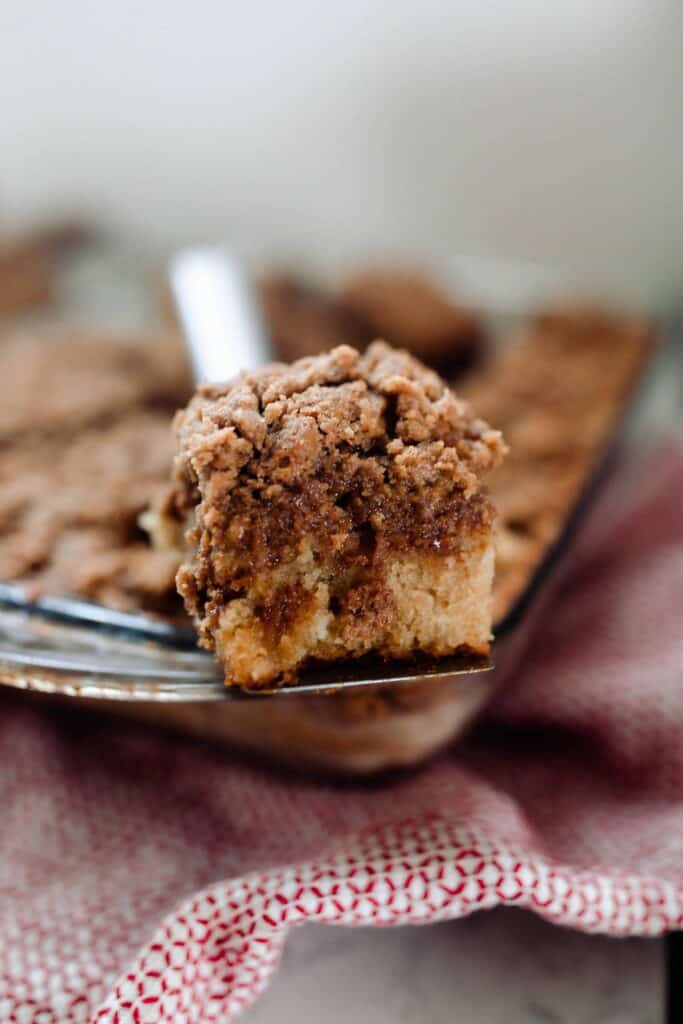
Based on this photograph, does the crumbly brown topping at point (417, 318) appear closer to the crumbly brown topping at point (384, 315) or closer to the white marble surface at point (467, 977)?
the crumbly brown topping at point (384, 315)

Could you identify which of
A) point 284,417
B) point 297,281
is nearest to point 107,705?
point 284,417

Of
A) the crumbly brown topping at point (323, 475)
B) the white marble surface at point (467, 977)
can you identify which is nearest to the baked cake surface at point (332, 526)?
the crumbly brown topping at point (323, 475)

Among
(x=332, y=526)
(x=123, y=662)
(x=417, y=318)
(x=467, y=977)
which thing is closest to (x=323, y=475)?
(x=332, y=526)

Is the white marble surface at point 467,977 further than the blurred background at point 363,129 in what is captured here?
No

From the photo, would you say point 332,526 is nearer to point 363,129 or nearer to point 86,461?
point 86,461

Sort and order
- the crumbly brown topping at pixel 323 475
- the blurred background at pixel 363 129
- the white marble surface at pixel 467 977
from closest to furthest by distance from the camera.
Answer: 1. the crumbly brown topping at pixel 323 475
2. the white marble surface at pixel 467 977
3. the blurred background at pixel 363 129

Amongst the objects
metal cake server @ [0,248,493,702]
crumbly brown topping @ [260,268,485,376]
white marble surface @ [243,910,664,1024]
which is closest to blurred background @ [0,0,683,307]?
crumbly brown topping @ [260,268,485,376]
